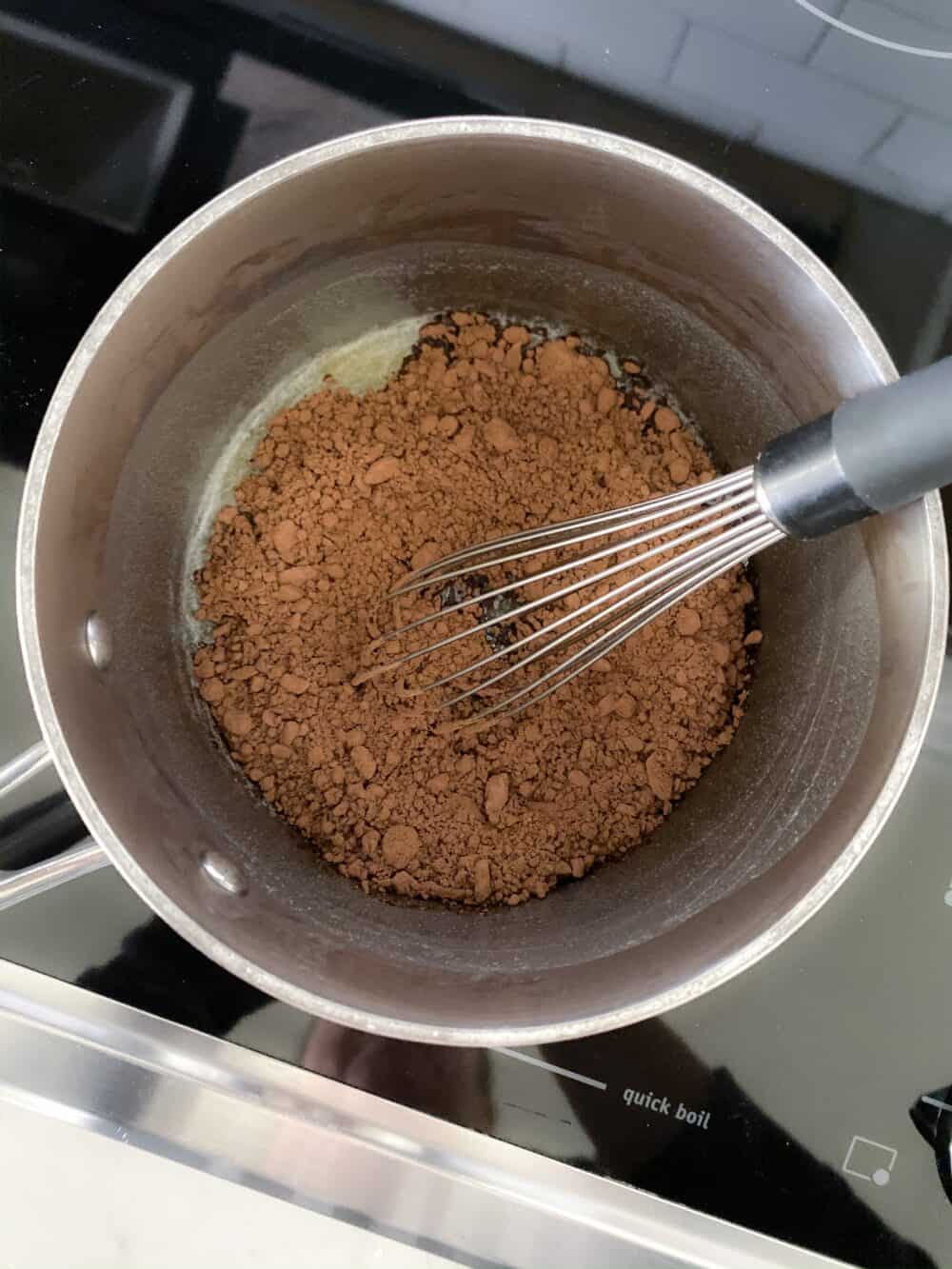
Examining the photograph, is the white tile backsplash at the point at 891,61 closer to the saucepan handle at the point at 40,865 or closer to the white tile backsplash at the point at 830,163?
the white tile backsplash at the point at 830,163

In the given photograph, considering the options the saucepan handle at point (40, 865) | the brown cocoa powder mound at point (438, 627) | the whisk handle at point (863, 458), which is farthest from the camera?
the brown cocoa powder mound at point (438, 627)

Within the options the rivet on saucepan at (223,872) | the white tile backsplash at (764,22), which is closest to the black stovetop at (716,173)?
the white tile backsplash at (764,22)

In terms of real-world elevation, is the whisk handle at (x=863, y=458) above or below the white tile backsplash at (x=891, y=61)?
below

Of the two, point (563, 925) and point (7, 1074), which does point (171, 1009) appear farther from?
point (563, 925)

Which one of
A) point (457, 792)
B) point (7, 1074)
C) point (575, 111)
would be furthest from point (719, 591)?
point (7, 1074)

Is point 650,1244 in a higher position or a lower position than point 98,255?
lower

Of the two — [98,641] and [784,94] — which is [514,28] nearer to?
[784,94]

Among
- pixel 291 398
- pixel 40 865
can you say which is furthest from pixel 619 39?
pixel 40 865
